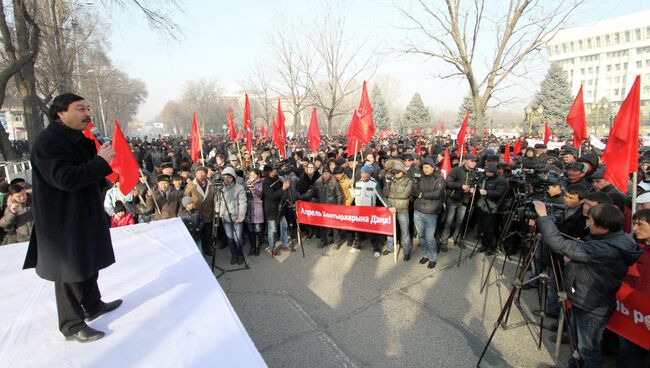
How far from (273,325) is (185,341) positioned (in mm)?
2032

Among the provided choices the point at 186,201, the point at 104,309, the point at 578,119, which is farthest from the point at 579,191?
the point at 186,201

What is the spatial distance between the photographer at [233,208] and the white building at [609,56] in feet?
248

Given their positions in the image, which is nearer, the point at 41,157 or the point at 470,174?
the point at 41,157

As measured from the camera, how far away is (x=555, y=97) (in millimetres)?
43375

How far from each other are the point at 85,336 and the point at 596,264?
4188mm

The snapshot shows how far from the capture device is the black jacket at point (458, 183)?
675 cm

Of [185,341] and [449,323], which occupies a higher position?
[185,341]

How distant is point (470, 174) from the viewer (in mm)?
7090

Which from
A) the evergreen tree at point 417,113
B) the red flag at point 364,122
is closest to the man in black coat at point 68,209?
the red flag at point 364,122

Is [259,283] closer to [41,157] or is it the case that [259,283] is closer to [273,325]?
[273,325]

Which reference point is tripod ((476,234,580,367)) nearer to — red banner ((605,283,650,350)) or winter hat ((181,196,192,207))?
red banner ((605,283,650,350))

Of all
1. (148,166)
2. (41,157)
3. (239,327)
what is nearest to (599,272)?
(239,327)

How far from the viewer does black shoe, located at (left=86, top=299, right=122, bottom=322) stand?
2766 mm

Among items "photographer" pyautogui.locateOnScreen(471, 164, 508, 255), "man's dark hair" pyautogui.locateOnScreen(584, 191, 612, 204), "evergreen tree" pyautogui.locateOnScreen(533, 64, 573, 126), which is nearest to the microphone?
"man's dark hair" pyautogui.locateOnScreen(584, 191, 612, 204)
